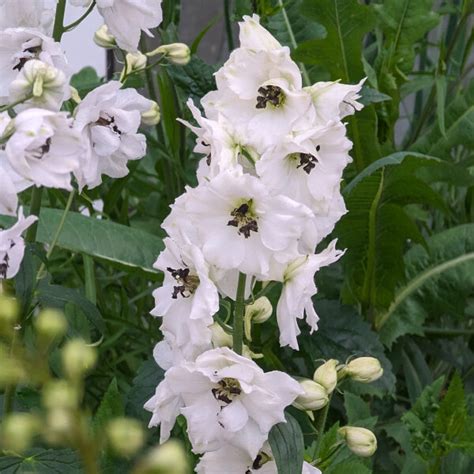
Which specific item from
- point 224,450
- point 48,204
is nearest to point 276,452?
point 224,450

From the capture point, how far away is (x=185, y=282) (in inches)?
20.0

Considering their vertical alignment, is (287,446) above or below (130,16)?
below

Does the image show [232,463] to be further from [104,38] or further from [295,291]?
[104,38]

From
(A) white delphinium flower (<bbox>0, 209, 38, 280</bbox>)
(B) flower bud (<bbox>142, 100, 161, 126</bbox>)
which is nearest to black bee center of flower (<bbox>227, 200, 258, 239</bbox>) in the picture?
(A) white delphinium flower (<bbox>0, 209, 38, 280</bbox>)

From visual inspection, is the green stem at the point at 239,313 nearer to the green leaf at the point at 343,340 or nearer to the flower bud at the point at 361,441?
the flower bud at the point at 361,441

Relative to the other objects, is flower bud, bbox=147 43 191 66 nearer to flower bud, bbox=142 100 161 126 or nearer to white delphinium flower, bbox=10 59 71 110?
flower bud, bbox=142 100 161 126

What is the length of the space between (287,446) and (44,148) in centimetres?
20

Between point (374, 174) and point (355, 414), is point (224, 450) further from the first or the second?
point (374, 174)

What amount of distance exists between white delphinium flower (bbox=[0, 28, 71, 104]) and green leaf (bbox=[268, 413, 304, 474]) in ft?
0.76

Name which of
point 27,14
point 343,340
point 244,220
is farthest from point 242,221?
point 343,340

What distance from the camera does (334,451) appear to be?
1.99ft

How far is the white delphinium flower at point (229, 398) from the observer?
0.48 metres

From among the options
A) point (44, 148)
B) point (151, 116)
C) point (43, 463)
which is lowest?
point (43, 463)

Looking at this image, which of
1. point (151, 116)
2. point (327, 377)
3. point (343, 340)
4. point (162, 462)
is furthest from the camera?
point (343, 340)
